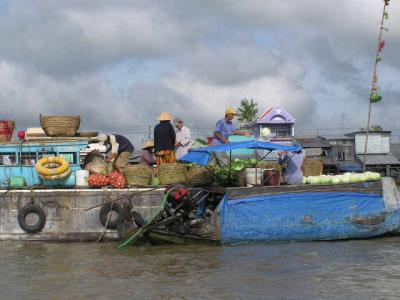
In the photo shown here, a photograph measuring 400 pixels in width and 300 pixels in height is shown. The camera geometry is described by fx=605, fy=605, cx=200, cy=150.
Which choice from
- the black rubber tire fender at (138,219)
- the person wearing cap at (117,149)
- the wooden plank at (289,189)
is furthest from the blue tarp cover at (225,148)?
the person wearing cap at (117,149)

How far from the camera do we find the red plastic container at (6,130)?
1445cm

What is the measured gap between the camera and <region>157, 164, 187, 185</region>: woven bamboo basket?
13492 millimetres

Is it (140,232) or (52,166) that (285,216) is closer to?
(140,232)

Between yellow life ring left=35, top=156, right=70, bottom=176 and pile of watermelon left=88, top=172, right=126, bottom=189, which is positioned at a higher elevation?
yellow life ring left=35, top=156, right=70, bottom=176

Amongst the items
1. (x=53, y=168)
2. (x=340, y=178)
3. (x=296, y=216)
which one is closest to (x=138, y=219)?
(x=53, y=168)

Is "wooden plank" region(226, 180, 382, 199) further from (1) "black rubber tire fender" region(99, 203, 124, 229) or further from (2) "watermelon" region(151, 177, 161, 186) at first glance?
(1) "black rubber tire fender" region(99, 203, 124, 229)

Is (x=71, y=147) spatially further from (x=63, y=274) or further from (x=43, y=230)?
(x=63, y=274)

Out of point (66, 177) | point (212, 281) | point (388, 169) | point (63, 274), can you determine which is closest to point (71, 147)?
point (66, 177)

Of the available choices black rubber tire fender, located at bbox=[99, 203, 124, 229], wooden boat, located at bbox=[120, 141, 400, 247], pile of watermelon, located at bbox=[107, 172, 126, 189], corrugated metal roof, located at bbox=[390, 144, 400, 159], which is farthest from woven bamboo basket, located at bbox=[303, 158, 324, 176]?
corrugated metal roof, located at bbox=[390, 144, 400, 159]

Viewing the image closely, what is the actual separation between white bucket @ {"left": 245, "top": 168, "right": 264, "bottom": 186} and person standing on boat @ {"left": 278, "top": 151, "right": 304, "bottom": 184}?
62 cm

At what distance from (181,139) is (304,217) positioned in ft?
13.8

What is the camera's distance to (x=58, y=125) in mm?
13984

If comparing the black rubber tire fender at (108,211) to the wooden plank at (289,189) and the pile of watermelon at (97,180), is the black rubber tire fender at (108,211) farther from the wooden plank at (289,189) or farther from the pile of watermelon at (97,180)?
the wooden plank at (289,189)

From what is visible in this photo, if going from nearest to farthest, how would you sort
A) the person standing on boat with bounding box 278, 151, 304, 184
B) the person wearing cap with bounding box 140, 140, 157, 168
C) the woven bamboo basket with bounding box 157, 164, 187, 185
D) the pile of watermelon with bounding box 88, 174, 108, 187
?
the person standing on boat with bounding box 278, 151, 304, 184 < the pile of watermelon with bounding box 88, 174, 108, 187 < the woven bamboo basket with bounding box 157, 164, 187, 185 < the person wearing cap with bounding box 140, 140, 157, 168
